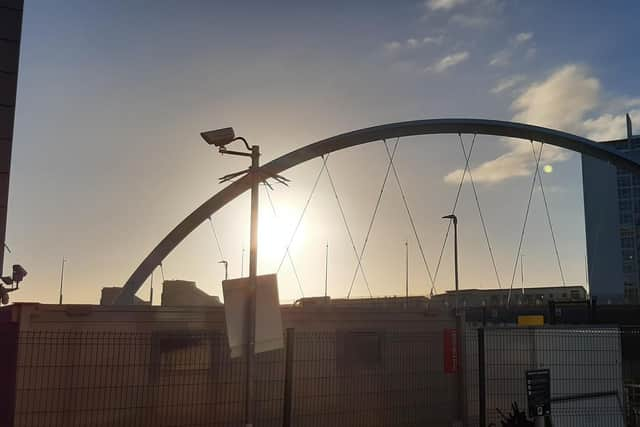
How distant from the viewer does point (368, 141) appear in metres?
25.1

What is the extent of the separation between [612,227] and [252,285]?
108 meters

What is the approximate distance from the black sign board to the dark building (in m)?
11.9

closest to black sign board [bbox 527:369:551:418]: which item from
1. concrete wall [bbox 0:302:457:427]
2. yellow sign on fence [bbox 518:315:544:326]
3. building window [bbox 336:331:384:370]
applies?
concrete wall [bbox 0:302:457:427]

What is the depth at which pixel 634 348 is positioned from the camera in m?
27.9

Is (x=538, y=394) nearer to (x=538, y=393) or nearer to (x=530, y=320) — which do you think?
(x=538, y=393)

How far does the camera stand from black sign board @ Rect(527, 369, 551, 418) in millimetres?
11898

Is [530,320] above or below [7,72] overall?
below

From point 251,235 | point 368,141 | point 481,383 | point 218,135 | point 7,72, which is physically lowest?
point 481,383

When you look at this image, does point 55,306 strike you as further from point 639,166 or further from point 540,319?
point 639,166

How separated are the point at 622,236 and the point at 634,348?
8404cm

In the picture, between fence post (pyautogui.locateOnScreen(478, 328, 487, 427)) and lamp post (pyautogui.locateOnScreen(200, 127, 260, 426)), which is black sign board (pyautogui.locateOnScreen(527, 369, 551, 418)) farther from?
lamp post (pyautogui.locateOnScreen(200, 127, 260, 426))

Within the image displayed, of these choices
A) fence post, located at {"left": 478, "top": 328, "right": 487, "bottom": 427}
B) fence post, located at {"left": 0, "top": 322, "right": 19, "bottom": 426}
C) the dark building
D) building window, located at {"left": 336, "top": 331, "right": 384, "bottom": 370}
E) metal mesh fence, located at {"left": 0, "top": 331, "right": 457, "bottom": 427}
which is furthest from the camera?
the dark building

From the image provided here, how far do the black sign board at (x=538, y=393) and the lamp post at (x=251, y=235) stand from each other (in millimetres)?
5365

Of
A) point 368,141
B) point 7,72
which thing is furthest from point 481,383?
point 368,141
